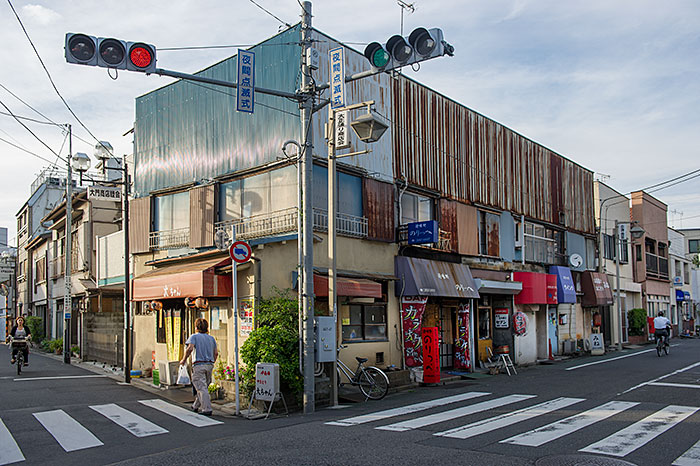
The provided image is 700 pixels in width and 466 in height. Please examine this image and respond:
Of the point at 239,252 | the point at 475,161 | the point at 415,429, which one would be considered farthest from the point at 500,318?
the point at 415,429

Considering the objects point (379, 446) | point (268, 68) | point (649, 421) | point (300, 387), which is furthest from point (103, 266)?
point (649, 421)

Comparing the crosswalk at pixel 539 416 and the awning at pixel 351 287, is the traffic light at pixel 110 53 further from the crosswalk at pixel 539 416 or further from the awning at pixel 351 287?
the crosswalk at pixel 539 416

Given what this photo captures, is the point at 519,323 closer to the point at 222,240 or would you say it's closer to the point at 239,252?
the point at 222,240

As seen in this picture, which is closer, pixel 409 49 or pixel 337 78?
pixel 409 49

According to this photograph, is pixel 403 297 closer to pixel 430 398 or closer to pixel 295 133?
pixel 430 398

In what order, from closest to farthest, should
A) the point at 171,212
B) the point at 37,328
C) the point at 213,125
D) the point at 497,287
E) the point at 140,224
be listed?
the point at 213,125 → the point at 171,212 → the point at 140,224 → the point at 497,287 → the point at 37,328

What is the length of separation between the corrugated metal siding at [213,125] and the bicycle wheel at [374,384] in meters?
6.00

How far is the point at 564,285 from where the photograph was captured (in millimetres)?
26109

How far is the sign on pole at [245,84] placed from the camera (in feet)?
36.0

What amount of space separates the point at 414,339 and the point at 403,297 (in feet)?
4.28

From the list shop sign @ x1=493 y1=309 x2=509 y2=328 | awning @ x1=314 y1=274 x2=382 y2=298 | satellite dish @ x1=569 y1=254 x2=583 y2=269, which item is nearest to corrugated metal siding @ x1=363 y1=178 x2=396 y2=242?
awning @ x1=314 y1=274 x2=382 y2=298

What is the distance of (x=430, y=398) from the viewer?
44.6ft

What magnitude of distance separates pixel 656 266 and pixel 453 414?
35.6 meters

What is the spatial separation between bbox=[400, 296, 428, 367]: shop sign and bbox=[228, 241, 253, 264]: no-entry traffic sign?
659 centimetres
